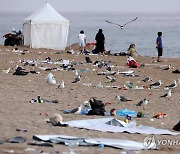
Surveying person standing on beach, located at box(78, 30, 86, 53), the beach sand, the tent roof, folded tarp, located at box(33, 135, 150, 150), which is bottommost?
the beach sand

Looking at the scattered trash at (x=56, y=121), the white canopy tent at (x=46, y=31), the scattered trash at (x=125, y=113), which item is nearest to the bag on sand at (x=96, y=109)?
the scattered trash at (x=125, y=113)

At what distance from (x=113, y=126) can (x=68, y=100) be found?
338cm

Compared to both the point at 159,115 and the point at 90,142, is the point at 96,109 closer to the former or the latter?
the point at 159,115

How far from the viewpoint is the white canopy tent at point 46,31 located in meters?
27.8

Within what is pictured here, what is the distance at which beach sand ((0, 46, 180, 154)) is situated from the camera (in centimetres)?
845

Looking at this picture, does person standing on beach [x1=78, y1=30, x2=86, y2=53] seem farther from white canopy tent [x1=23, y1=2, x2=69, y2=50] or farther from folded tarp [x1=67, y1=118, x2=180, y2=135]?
folded tarp [x1=67, y1=118, x2=180, y2=135]

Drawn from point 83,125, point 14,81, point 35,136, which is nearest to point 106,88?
point 14,81

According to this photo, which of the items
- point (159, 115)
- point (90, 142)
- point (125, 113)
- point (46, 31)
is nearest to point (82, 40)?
point (46, 31)

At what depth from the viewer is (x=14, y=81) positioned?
1521 cm

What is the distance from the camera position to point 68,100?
492 inches

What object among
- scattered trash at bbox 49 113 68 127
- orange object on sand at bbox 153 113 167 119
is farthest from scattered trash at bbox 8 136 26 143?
orange object on sand at bbox 153 113 167 119

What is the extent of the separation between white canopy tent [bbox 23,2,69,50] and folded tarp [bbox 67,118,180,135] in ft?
60.9

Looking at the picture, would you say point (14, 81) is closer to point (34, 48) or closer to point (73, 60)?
point (73, 60)

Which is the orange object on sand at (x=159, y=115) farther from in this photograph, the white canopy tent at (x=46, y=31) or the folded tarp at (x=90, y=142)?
the white canopy tent at (x=46, y=31)
